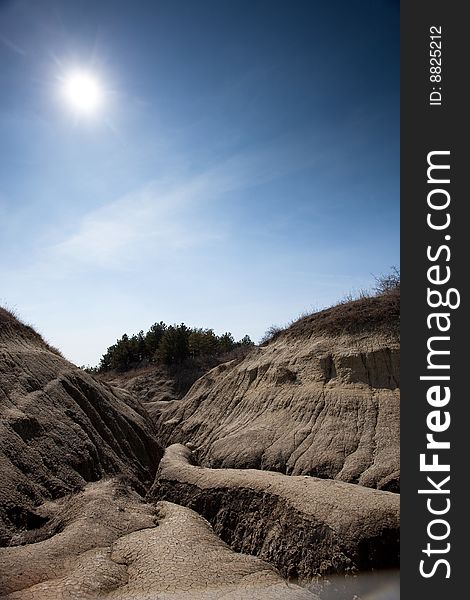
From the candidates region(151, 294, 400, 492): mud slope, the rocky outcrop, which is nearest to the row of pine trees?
region(151, 294, 400, 492): mud slope

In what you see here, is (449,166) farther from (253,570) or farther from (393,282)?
(393,282)

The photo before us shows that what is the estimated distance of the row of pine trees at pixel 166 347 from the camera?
51.3 m

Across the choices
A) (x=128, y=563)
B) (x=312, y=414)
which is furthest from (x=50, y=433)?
(x=312, y=414)

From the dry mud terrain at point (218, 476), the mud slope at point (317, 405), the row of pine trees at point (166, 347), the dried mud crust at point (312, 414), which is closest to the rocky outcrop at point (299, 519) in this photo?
the dry mud terrain at point (218, 476)

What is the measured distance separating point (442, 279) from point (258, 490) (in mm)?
8405

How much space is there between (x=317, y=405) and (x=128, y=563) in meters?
11.3

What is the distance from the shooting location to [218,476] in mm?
14555

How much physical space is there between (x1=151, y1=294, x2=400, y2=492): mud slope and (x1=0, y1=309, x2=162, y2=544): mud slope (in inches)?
144

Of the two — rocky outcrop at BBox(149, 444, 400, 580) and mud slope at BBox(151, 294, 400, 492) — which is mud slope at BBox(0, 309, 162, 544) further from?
rocky outcrop at BBox(149, 444, 400, 580)

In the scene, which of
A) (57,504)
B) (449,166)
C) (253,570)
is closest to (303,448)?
(253,570)

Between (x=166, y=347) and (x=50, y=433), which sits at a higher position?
(x=166, y=347)

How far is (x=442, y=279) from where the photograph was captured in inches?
295

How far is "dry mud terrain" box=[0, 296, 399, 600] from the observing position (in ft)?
31.6

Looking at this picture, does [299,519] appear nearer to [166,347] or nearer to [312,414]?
[312,414]
